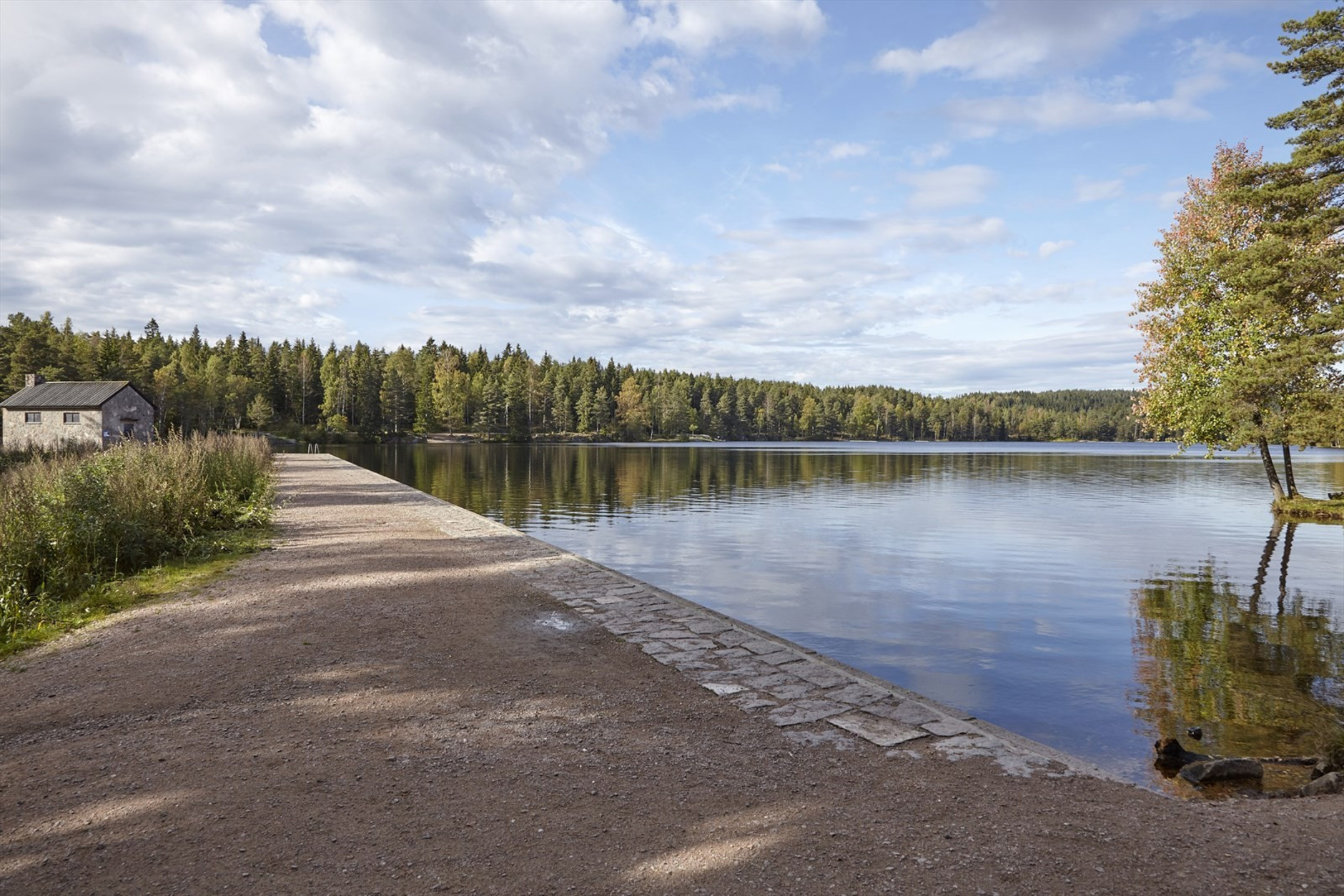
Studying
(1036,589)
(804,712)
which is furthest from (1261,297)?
(804,712)

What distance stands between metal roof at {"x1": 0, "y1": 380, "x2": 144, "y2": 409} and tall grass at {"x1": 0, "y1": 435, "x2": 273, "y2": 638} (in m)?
39.5

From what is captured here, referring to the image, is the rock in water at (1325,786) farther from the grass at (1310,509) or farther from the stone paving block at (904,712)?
the grass at (1310,509)

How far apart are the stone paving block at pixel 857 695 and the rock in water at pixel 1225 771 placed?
2152 millimetres

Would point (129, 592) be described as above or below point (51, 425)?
below

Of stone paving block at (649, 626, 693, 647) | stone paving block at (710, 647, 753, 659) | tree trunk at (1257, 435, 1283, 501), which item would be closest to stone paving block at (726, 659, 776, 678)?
stone paving block at (710, 647, 753, 659)

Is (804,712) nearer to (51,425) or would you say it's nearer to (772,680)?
(772,680)

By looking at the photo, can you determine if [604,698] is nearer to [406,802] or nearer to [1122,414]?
[406,802]

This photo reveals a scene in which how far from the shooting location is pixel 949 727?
545 cm

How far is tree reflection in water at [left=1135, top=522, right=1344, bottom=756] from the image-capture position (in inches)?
263

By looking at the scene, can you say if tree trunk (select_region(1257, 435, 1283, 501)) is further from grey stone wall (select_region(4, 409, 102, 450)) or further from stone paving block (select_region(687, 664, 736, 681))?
grey stone wall (select_region(4, 409, 102, 450))

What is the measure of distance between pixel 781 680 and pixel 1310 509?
25231mm

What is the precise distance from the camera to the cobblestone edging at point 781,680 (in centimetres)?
516

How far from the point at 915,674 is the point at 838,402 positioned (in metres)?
161

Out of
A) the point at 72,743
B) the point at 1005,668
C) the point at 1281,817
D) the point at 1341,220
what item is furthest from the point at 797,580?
the point at 1341,220
